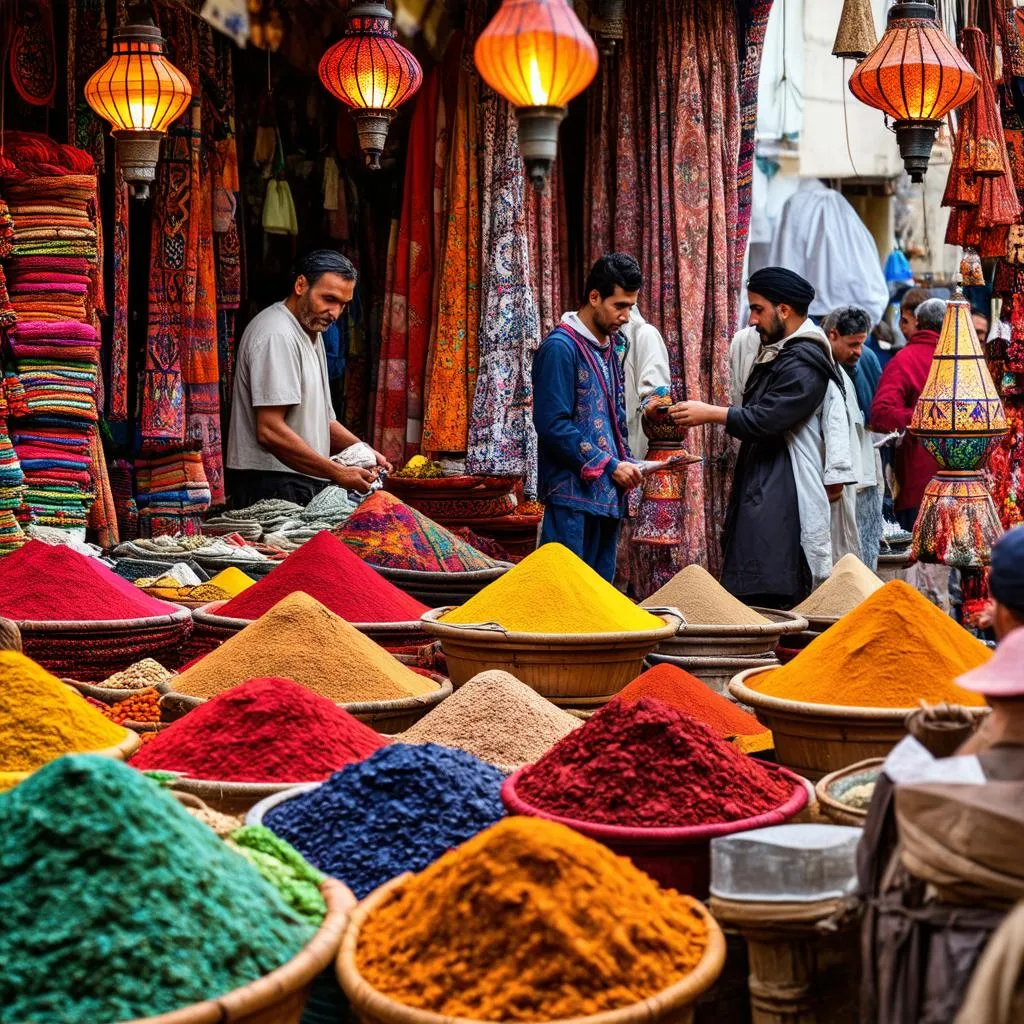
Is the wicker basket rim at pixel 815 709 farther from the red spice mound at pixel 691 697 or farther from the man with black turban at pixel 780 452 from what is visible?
the man with black turban at pixel 780 452

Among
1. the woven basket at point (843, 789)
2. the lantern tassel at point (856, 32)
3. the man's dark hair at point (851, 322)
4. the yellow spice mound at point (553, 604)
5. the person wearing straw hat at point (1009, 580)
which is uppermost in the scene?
the lantern tassel at point (856, 32)

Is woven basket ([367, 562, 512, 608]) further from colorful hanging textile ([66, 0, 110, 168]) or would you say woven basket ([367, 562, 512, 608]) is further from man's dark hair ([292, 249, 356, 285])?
colorful hanging textile ([66, 0, 110, 168])

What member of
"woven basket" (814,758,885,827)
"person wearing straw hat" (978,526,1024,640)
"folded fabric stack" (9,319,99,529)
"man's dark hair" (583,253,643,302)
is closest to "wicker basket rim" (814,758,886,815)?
"woven basket" (814,758,885,827)

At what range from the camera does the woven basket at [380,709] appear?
2.15m

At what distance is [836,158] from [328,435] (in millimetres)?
3553

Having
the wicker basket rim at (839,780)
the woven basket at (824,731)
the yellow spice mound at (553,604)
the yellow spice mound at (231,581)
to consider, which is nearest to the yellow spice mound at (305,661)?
the yellow spice mound at (553,604)

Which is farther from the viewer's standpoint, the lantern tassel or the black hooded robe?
the lantern tassel

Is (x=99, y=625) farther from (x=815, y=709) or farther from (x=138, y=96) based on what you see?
(x=138, y=96)

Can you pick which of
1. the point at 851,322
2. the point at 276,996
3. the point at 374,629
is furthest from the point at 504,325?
the point at 276,996

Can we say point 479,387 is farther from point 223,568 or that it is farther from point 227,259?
point 223,568

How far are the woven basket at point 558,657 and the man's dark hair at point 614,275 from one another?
150cm

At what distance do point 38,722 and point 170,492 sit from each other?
270 centimetres

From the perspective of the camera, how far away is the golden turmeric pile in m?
1.30

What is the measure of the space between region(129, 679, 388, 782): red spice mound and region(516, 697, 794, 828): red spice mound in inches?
9.7
